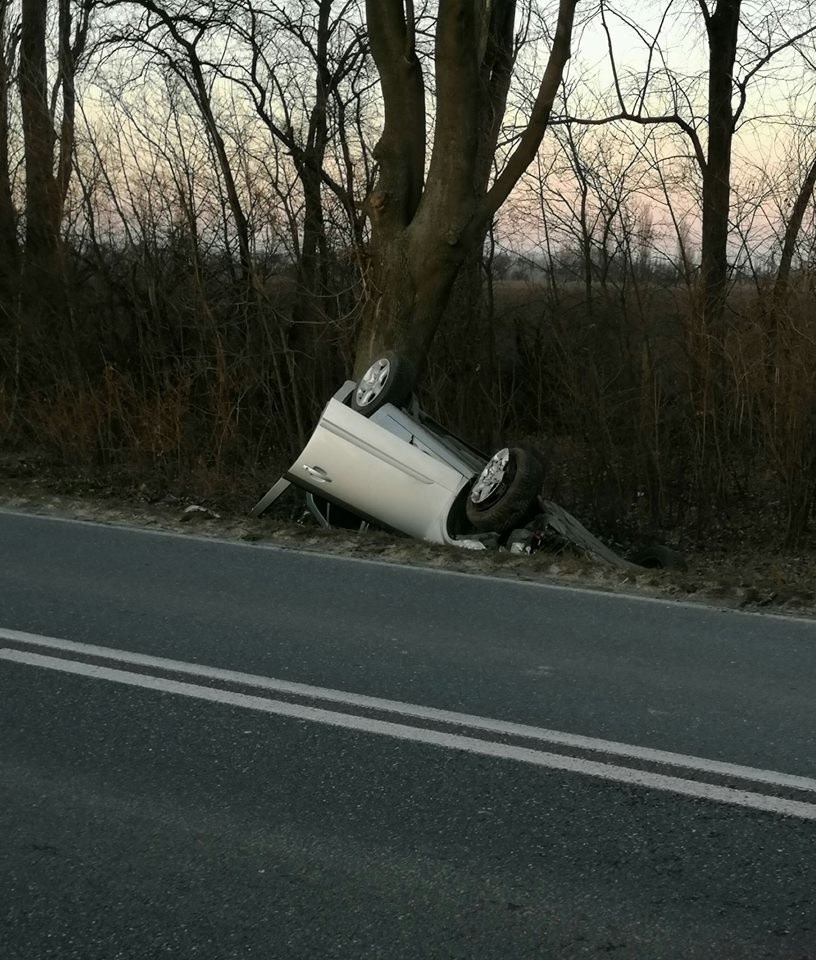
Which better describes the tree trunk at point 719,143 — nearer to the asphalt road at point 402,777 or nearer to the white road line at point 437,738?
the asphalt road at point 402,777

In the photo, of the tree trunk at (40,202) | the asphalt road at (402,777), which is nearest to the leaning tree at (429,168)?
the tree trunk at (40,202)

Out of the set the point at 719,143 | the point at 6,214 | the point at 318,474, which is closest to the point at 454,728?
the point at 318,474

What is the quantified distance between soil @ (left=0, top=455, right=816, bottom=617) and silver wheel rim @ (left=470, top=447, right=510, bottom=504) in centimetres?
57

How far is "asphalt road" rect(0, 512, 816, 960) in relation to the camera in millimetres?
3670

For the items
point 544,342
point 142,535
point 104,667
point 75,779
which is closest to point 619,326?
point 544,342

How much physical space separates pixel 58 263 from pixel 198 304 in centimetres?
240

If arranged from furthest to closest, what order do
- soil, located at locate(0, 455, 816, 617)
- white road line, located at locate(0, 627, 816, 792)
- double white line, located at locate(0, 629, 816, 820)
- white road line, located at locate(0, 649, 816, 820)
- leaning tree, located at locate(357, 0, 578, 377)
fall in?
leaning tree, located at locate(357, 0, 578, 377), soil, located at locate(0, 455, 816, 617), white road line, located at locate(0, 627, 816, 792), double white line, located at locate(0, 629, 816, 820), white road line, located at locate(0, 649, 816, 820)

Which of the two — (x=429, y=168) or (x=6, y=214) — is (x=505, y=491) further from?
(x=6, y=214)

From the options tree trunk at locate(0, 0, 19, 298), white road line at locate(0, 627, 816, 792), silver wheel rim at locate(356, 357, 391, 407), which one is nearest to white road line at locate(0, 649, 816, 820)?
white road line at locate(0, 627, 816, 792)

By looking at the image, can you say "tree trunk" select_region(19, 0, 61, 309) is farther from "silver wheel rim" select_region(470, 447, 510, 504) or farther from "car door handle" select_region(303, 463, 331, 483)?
"silver wheel rim" select_region(470, 447, 510, 504)

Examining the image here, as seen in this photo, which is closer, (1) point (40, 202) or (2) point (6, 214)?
(1) point (40, 202)

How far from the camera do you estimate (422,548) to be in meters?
9.28

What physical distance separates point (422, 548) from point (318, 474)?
1.16 metres

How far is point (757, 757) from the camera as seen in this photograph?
196 inches
